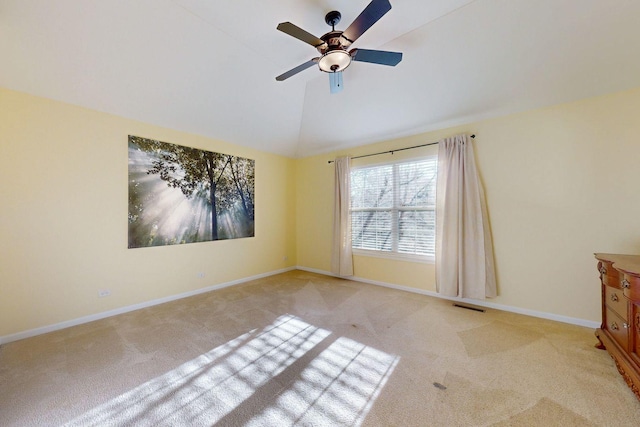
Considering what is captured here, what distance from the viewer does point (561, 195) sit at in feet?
9.43

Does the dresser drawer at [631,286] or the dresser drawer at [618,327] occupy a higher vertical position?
the dresser drawer at [631,286]

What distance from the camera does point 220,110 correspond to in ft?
12.0

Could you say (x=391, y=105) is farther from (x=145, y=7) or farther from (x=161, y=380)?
(x=161, y=380)

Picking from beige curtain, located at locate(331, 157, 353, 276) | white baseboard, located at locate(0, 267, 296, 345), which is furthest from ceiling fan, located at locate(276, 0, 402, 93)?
white baseboard, located at locate(0, 267, 296, 345)

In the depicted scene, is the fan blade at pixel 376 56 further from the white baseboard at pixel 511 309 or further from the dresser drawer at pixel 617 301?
the white baseboard at pixel 511 309

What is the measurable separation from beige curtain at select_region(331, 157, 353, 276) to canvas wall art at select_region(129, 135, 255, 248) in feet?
5.55

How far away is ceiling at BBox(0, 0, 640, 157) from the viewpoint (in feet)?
7.29

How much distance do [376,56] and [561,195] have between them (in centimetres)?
278

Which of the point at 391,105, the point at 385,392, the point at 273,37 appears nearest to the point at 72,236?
the point at 273,37

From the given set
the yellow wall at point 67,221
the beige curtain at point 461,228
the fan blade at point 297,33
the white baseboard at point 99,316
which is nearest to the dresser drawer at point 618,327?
the beige curtain at point 461,228

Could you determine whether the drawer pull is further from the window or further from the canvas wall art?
the canvas wall art

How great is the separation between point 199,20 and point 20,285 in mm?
3440

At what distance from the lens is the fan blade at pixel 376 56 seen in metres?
2.18

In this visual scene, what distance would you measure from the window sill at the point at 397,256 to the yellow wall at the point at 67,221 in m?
3.07
